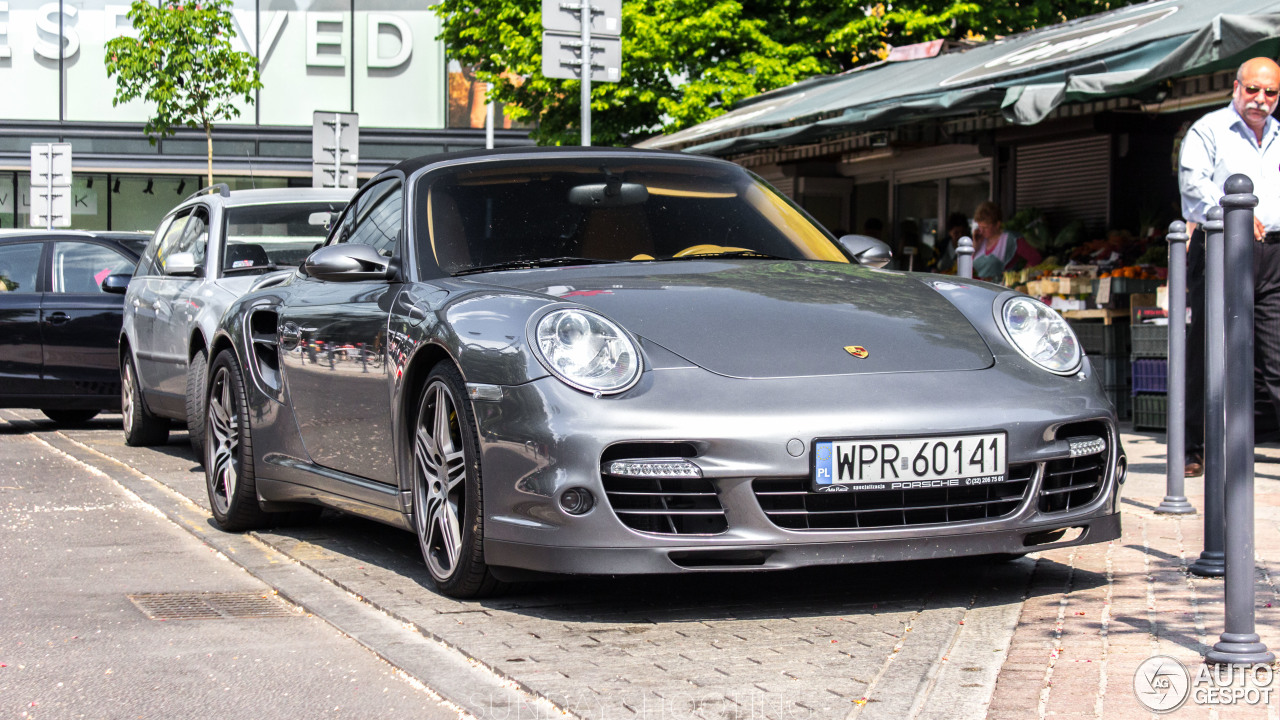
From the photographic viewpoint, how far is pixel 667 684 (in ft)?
12.3

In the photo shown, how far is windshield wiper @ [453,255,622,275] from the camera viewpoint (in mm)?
5266

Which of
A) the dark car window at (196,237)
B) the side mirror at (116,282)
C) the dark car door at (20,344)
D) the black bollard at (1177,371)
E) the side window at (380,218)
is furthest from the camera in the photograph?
the dark car door at (20,344)

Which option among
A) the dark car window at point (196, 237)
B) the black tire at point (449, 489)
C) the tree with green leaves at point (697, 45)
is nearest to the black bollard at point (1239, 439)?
the black tire at point (449, 489)

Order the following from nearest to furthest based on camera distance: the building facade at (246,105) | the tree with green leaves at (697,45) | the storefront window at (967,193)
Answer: the storefront window at (967,193)
the tree with green leaves at (697,45)
the building facade at (246,105)

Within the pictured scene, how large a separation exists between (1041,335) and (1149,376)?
21.2 feet

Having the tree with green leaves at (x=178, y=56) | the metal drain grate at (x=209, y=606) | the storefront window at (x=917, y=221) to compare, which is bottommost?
the metal drain grate at (x=209, y=606)

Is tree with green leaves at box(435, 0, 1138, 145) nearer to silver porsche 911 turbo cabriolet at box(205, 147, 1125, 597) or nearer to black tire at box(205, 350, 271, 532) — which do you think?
black tire at box(205, 350, 271, 532)

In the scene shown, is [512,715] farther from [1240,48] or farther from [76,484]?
[1240,48]

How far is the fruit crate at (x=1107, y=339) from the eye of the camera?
1174 cm

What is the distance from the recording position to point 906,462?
4.32m

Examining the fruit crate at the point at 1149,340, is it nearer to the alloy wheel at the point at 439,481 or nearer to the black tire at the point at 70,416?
the alloy wheel at the point at 439,481

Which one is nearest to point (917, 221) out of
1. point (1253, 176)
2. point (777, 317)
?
point (1253, 176)

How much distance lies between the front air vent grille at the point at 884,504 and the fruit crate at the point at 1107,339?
7522 mm

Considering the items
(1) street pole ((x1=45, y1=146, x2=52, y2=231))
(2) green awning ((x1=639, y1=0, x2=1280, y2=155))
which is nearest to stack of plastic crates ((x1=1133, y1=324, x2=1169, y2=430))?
(2) green awning ((x1=639, y1=0, x2=1280, y2=155))
